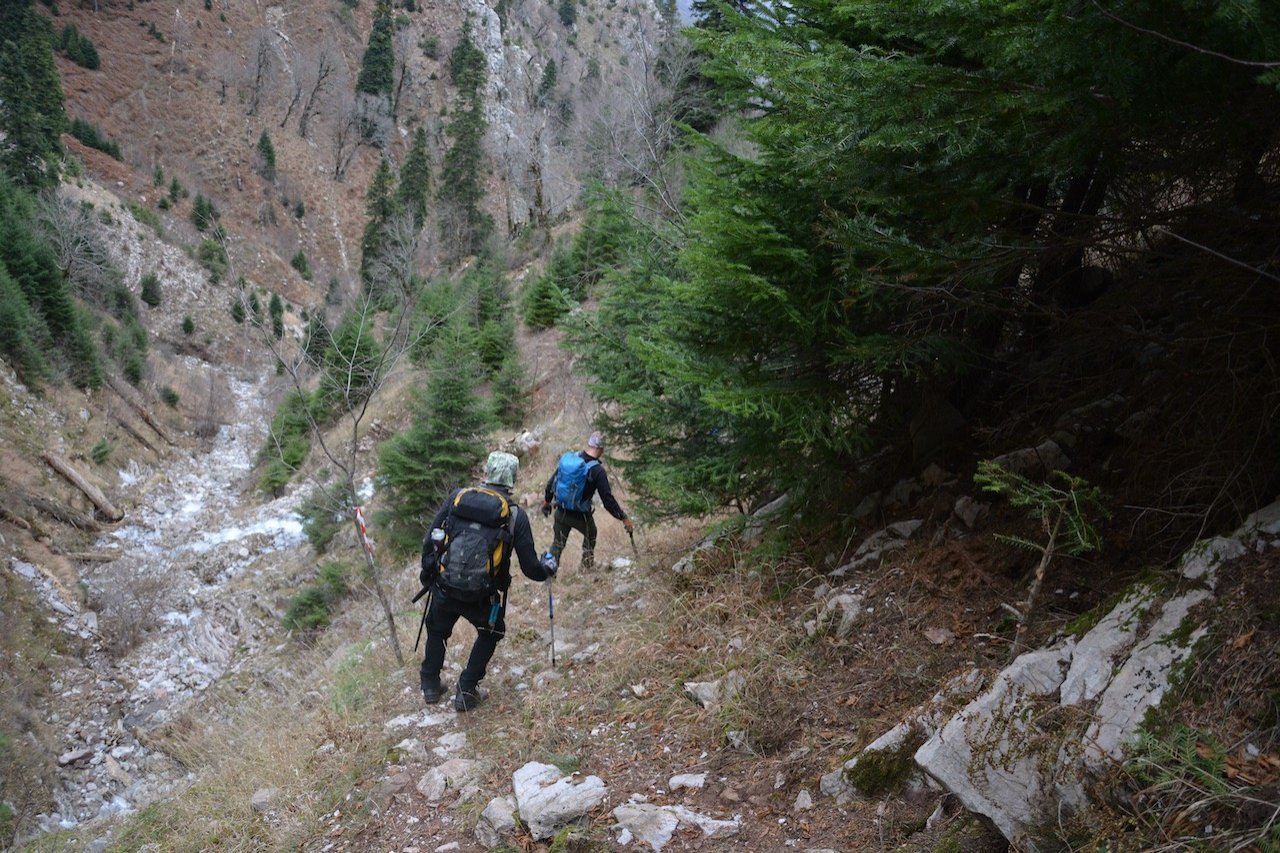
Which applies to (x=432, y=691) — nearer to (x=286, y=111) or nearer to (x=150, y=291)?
(x=150, y=291)

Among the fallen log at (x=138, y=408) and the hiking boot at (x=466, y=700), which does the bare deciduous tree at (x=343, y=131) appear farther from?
the hiking boot at (x=466, y=700)

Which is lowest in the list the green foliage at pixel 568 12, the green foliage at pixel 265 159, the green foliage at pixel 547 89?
the green foliage at pixel 265 159

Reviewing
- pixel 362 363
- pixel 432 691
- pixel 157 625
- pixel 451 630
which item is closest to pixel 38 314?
pixel 157 625

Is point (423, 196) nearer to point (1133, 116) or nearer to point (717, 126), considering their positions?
point (717, 126)

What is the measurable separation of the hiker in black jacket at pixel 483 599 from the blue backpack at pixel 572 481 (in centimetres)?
239

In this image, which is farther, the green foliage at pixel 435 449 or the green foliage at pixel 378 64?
the green foliage at pixel 378 64

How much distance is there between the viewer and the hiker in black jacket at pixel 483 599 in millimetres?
5281

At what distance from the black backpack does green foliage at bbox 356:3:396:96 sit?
246 ft

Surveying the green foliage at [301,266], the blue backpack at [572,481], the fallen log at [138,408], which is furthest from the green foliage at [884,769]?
the green foliage at [301,266]

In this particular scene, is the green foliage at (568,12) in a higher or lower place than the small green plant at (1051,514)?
higher

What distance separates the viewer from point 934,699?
3.56 metres

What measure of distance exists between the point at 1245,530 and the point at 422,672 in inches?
207

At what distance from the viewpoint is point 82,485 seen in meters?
19.6

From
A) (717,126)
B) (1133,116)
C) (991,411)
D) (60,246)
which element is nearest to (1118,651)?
(1133,116)
